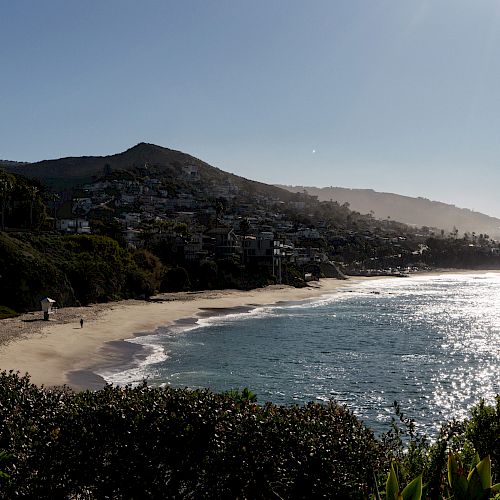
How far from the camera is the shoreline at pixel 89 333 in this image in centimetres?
3006

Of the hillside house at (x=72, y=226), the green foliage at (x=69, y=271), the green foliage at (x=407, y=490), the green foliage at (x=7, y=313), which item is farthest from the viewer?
the hillside house at (x=72, y=226)

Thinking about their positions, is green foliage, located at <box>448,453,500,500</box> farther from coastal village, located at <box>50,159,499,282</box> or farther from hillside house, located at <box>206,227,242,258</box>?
hillside house, located at <box>206,227,242,258</box>

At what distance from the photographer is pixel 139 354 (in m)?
37.0

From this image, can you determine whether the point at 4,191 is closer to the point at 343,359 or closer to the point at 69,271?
the point at 69,271

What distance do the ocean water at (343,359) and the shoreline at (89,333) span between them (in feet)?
5.68

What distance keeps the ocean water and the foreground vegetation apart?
14507 millimetres

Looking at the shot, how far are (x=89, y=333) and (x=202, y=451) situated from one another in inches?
1451

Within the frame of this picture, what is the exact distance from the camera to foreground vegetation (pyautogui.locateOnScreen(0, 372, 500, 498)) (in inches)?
323

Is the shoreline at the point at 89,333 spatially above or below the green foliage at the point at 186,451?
below

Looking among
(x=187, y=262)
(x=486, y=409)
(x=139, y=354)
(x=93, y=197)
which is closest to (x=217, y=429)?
(x=486, y=409)

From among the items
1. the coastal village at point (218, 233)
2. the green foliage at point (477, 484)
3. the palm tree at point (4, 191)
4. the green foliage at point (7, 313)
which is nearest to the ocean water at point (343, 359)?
the green foliage at point (7, 313)

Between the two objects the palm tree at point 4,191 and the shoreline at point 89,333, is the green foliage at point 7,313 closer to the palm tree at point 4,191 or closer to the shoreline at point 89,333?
the shoreline at point 89,333

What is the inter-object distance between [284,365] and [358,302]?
4916 cm

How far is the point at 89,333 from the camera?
143 ft
